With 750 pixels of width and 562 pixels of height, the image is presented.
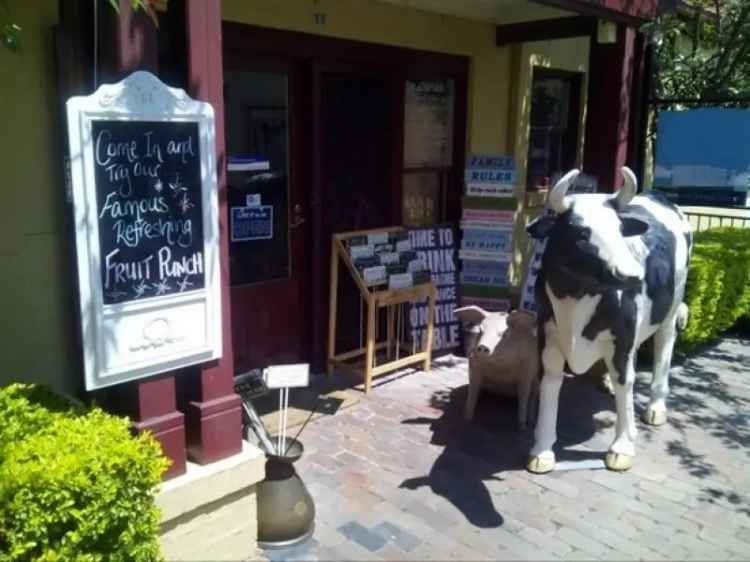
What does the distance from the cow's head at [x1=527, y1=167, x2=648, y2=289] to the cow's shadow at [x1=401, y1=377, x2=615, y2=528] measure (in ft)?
4.21

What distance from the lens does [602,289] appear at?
12.1ft

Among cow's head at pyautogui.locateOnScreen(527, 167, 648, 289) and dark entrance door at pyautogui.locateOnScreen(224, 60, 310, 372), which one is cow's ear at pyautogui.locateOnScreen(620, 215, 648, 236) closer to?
cow's head at pyautogui.locateOnScreen(527, 167, 648, 289)

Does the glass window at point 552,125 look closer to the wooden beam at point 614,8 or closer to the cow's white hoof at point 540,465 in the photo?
the wooden beam at point 614,8

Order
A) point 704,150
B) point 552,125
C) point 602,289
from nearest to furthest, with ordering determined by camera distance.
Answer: point 602,289 → point 704,150 → point 552,125

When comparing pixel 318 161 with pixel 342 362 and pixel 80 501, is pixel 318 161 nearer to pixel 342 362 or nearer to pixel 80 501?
pixel 342 362

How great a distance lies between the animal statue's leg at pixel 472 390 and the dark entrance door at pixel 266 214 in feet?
4.89

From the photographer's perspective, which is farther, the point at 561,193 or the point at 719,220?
the point at 719,220

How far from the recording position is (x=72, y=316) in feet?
12.6

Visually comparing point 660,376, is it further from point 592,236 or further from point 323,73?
point 323,73

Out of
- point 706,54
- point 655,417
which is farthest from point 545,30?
point 706,54

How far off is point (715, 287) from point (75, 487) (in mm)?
6093

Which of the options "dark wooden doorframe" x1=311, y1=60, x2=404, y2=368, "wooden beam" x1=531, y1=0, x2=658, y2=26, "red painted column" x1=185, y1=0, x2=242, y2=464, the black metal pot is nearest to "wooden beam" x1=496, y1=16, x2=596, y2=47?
"wooden beam" x1=531, y1=0, x2=658, y2=26

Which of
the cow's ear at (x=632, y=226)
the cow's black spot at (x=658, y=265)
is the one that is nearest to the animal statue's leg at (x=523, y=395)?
the cow's black spot at (x=658, y=265)

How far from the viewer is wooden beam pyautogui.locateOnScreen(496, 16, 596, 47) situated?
5832mm
